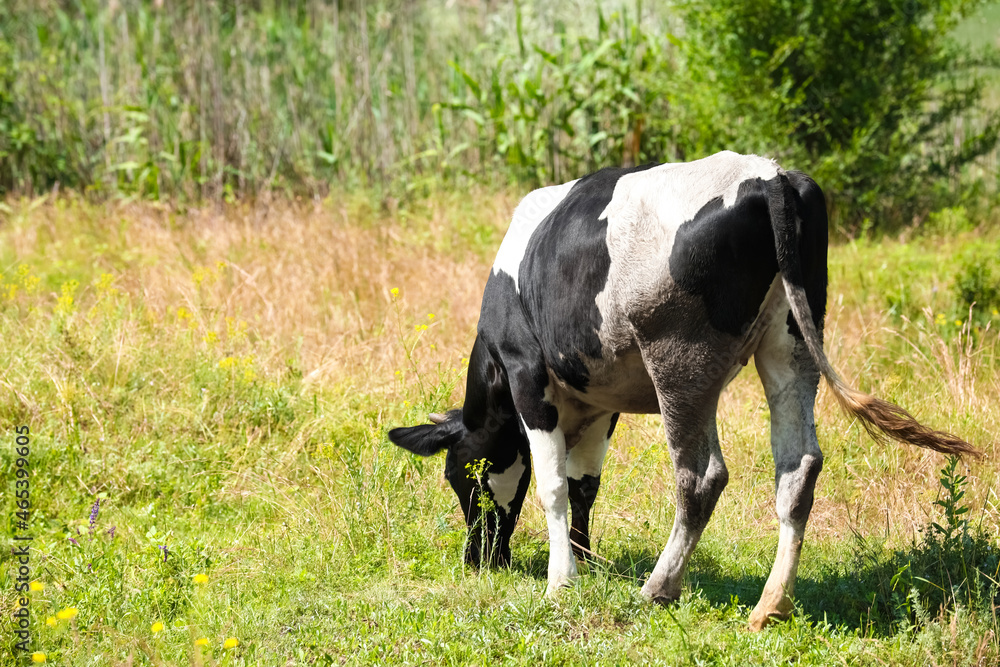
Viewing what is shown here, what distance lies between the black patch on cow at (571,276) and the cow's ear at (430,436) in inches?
26.6

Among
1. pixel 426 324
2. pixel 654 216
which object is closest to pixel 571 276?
pixel 654 216

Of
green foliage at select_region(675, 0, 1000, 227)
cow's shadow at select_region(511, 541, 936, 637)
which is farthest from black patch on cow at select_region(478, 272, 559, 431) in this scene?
green foliage at select_region(675, 0, 1000, 227)

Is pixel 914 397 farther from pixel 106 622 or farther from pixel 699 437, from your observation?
pixel 106 622

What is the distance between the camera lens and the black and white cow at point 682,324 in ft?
9.93

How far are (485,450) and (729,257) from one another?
1523 mm

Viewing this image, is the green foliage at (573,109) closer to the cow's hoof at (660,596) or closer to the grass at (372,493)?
the grass at (372,493)

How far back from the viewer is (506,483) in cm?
407

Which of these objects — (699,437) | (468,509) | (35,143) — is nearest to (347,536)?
(468,509)

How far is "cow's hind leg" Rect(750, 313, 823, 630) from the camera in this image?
3088mm

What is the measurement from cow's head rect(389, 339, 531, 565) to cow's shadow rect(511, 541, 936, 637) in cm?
23

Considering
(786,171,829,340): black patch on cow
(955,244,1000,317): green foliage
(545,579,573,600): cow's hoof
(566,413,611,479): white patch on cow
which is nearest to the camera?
(786,171,829,340): black patch on cow

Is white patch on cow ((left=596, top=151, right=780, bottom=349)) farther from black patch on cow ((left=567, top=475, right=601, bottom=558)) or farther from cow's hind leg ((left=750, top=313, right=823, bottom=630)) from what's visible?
black patch on cow ((left=567, top=475, right=601, bottom=558))

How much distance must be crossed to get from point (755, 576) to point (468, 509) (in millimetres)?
1284

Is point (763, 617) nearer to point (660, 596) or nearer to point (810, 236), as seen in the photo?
point (660, 596)
